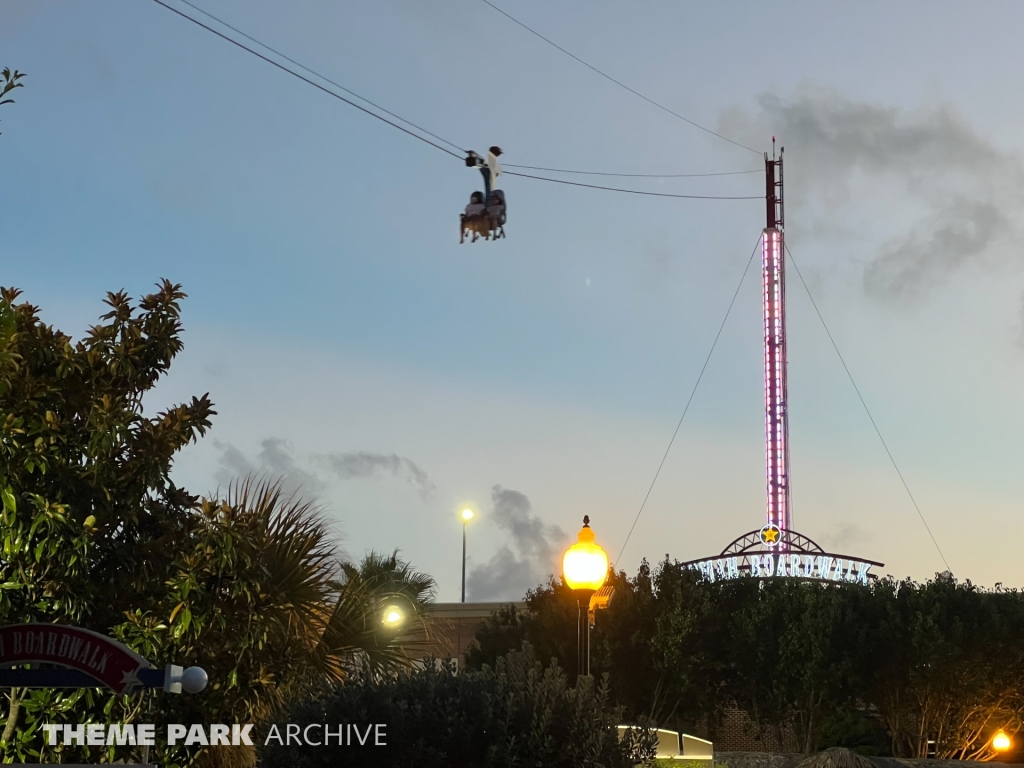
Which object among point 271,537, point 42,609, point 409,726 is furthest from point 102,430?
point 409,726

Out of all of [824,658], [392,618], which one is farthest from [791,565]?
[392,618]

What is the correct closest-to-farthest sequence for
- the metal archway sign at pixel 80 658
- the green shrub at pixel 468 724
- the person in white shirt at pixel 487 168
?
the metal archway sign at pixel 80 658
the green shrub at pixel 468 724
the person in white shirt at pixel 487 168

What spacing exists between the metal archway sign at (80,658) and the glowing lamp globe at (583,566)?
4.94m

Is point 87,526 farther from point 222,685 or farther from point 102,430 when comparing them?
point 222,685

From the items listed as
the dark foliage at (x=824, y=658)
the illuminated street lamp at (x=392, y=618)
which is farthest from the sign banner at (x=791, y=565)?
the illuminated street lamp at (x=392, y=618)

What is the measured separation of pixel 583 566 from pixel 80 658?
5.66 metres

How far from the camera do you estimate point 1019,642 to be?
45688 millimetres

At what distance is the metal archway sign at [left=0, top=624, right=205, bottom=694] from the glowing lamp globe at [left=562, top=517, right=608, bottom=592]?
494cm

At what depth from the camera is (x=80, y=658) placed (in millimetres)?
10023

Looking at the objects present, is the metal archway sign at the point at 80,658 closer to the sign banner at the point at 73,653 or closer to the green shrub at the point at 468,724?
the sign banner at the point at 73,653

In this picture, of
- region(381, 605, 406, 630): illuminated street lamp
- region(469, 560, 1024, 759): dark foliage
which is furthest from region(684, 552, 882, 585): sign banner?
region(381, 605, 406, 630): illuminated street lamp

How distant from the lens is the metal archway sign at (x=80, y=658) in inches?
391

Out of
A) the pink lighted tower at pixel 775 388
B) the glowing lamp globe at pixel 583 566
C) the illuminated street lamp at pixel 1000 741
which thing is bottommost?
the illuminated street lamp at pixel 1000 741

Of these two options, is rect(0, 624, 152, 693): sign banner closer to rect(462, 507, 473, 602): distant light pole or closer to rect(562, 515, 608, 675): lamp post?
rect(562, 515, 608, 675): lamp post
